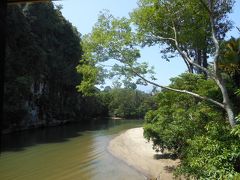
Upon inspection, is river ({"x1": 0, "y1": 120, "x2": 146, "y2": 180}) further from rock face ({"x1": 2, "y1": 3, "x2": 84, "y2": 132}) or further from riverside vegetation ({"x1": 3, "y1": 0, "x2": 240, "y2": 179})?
rock face ({"x1": 2, "y1": 3, "x2": 84, "y2": 132})

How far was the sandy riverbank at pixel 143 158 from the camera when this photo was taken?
19.9 metres

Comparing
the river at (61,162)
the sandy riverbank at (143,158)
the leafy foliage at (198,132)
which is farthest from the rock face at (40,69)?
the leafy foliage at (198,132)

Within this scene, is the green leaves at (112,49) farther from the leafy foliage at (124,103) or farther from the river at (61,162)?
the leafy foliage at (124,103)

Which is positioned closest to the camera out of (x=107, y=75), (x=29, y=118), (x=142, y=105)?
(x=107, y=75)

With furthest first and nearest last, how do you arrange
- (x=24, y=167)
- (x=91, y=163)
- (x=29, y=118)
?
(x=29, y=118) → (x=91, y=163) → (x=24, y=167)

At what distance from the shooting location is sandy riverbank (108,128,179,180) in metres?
19.9

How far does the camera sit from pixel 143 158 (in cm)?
2423

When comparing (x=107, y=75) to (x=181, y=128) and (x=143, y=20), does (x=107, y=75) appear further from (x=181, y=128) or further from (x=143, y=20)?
(x=181, y=128)

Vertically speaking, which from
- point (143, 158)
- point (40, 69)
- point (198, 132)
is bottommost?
point (143, 158)

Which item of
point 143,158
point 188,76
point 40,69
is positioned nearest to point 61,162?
point 143,158

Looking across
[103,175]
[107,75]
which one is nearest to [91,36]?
[107,75]

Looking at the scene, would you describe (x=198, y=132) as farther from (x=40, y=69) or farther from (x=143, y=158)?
(x=40, y=69)

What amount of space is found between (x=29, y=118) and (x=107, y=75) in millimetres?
36960

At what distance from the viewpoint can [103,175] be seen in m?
20.4
